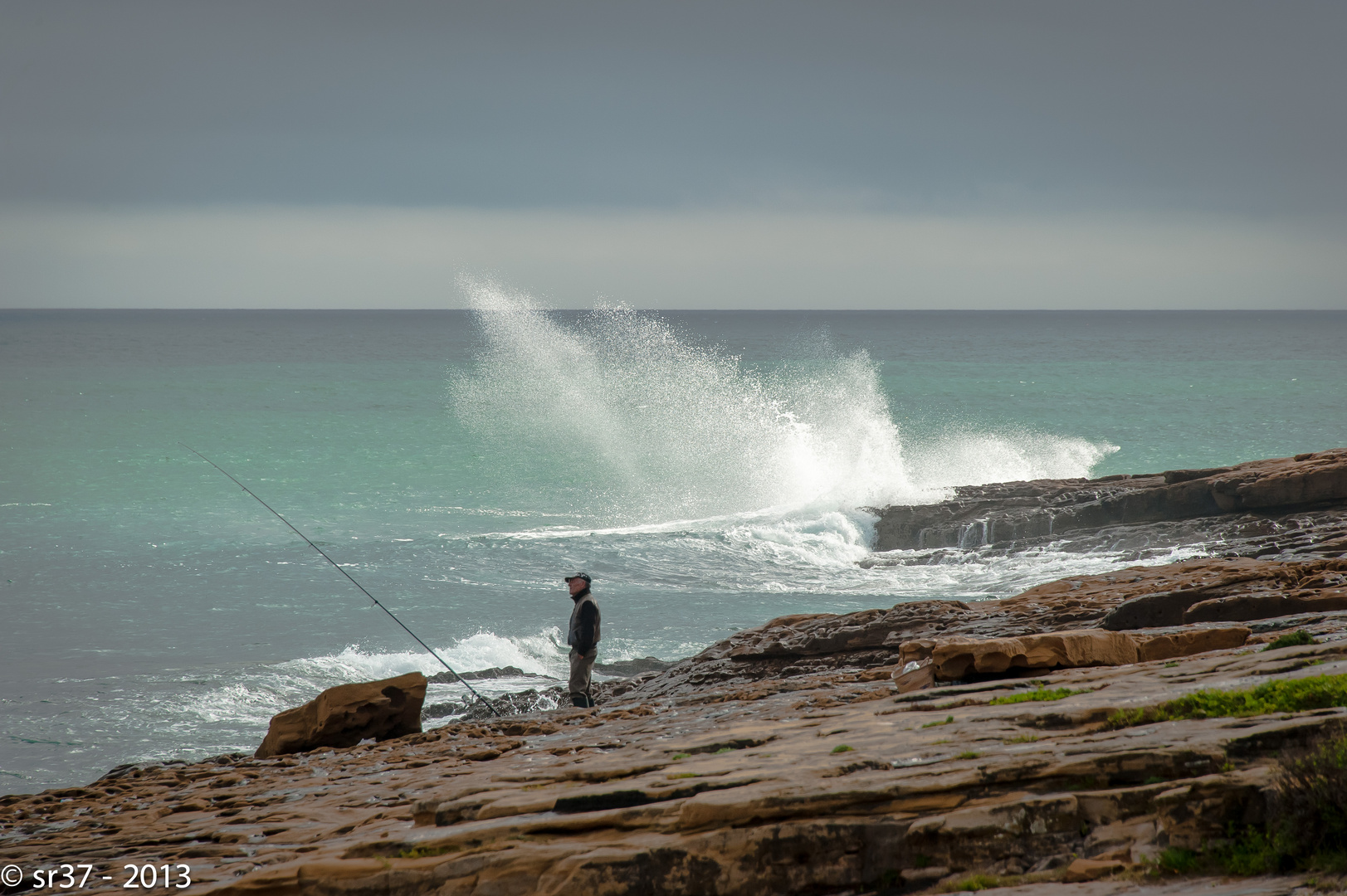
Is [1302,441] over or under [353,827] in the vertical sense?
over

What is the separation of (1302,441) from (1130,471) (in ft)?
40.2

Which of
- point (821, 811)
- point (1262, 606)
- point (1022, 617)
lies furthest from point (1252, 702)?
point (1022, 617)

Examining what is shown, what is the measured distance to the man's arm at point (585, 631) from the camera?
35.2 ft

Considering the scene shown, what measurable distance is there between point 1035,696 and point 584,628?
5834mm

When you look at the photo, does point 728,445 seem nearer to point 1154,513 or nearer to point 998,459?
point 998,459

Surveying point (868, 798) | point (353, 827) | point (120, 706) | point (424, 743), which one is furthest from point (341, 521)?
point (868, 798)

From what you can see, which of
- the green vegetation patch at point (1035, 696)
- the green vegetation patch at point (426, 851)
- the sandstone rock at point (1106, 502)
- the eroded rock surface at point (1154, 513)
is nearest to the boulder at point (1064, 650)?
the green vegetation patch at point (1035, 696)

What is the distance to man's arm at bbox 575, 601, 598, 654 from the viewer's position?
10.7 meters

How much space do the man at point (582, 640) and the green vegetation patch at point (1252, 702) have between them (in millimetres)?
6595

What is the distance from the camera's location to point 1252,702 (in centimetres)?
479

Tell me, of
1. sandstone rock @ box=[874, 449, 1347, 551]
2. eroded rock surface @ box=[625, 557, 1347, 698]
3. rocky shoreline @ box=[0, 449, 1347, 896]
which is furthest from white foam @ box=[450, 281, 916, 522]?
rocky shoreline @ box=[0, 449, 1347, 896]

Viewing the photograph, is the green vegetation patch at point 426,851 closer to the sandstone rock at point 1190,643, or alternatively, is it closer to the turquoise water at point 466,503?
the sandstone rock at point 1190,643

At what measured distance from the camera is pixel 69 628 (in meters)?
16.4

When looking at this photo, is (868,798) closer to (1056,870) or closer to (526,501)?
(1056,870)
